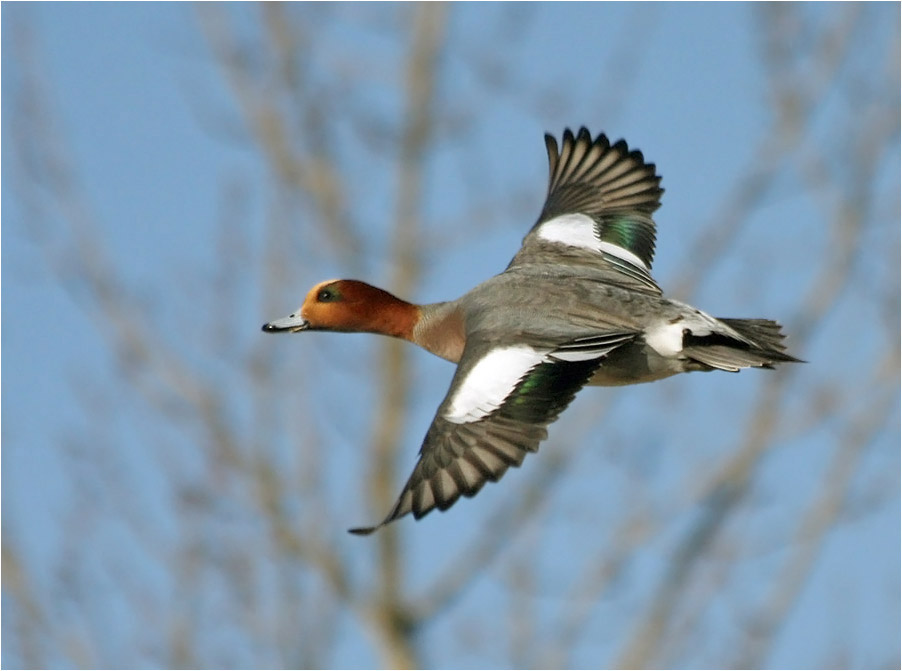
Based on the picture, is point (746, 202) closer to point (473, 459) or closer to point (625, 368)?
point (625, 368)

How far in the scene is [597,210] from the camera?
19.3 feet

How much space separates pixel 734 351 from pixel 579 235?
1.27m

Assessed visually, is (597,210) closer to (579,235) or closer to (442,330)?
(579,235)

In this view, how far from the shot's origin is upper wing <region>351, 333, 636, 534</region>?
397 centimetres

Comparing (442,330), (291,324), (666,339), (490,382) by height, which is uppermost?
(291,324)

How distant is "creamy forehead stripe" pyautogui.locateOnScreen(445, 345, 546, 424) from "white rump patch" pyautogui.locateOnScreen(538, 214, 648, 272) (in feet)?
4.06

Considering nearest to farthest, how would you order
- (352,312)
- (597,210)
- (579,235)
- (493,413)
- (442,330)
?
(493,413), (442,330), (352,312), (579,235), (597,210)

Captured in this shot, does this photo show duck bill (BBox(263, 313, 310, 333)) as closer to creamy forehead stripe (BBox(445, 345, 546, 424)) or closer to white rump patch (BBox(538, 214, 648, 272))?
white rump patch (BBox(538, 214, 648, 272))

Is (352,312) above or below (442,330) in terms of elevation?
above

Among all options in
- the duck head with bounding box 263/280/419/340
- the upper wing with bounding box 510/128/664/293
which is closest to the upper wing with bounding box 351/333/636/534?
the duck head with bounding box 263/280/419/340

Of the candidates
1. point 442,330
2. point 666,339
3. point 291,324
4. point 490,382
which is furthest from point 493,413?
point 291,324

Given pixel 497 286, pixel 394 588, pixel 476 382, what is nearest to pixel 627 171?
pixel 497 286

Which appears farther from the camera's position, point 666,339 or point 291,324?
point 291,324

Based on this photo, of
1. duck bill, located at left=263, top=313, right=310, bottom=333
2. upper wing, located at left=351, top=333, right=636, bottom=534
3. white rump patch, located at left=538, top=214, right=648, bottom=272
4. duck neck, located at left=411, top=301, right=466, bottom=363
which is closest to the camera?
upper wing, located at left=351, top=333, right=636, bottom=534
